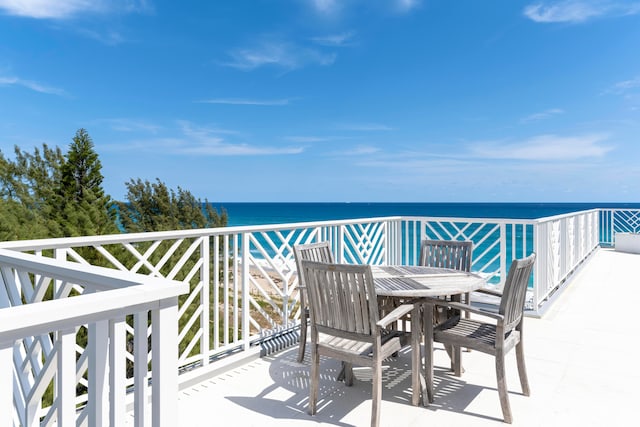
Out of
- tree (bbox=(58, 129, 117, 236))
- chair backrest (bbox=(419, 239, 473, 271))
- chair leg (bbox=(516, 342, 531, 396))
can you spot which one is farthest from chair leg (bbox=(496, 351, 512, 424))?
tree (bbox=(58, 129, 117, 236))

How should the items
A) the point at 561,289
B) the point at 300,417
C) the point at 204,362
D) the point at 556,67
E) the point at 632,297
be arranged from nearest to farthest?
the point at 300,417 → the point at 204,362 → the point at 632,297 → the point at 561,289 → the point at 556,67

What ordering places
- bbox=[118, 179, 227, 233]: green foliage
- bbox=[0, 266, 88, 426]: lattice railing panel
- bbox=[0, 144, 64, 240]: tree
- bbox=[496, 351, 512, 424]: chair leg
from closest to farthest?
bbox=[0, 266, 88, 426]: lattice railing panel
bbox=[496, 351, 512, 424]: chair leg
bbox=[0, 144, 64, 240]: tree
bbox=[118, 179, 227, 233]: green foliage

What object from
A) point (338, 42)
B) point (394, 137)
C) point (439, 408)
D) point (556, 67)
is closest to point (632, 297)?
point (439, 408)

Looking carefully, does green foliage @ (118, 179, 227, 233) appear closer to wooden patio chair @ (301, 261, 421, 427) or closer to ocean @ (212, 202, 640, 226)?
ocean @ (212, 202, 640, 226)

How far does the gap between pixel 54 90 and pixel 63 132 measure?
Result: 3.20m

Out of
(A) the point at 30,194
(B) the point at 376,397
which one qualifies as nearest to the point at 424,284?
(B) the point at 376,397

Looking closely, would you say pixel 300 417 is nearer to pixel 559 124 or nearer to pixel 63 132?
pixel 559 124

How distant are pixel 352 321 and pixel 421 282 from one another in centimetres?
75

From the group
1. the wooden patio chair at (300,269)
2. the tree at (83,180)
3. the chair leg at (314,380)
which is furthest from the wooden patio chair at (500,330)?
the tree at (83,180)

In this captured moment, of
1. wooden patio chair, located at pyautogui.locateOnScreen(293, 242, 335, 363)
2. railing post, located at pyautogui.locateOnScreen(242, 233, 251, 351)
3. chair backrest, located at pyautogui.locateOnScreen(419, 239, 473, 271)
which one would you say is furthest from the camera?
chair backrest, located at pyautogui.locateOnScreen(419, 239, 473, 271)

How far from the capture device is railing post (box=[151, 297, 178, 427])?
3.12 ft

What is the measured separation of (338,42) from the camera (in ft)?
57.0

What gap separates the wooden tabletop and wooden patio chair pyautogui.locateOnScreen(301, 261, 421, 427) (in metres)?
0.11

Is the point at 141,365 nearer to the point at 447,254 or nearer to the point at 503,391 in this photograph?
the point at 503,391
